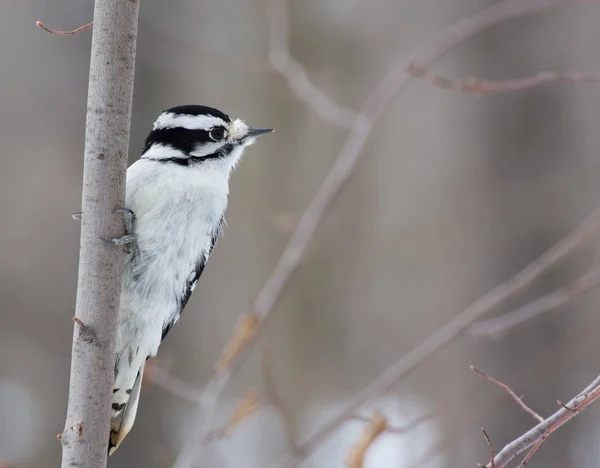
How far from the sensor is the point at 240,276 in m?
9.06

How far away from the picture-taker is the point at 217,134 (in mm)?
3465

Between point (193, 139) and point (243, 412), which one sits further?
point (193, 139)

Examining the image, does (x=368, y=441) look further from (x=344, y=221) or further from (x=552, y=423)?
(x=344, y=221)

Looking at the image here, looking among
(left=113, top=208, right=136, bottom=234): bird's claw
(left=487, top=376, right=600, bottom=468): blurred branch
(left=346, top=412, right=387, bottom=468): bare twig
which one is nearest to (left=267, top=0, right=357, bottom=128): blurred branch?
(left=113, top=208, right=136, bottom=234): bird's claw

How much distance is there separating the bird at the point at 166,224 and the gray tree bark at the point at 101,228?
58 centimetres

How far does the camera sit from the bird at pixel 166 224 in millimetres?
3096

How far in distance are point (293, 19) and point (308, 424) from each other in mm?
4465

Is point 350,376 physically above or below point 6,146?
below

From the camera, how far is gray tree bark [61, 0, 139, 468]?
2299 mm

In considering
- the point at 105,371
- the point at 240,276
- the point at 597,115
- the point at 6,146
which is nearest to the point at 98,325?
the point at 105,371

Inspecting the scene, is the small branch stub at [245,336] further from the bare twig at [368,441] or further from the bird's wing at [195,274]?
the bare twig at [368,441]

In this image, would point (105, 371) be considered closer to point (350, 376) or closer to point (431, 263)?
point (431, 263)

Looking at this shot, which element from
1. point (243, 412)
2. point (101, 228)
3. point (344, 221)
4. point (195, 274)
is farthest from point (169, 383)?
point (344, 221)

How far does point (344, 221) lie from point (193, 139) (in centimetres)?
579
